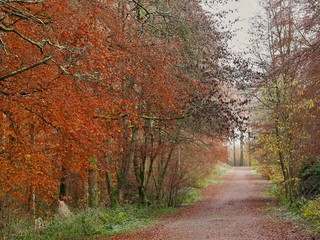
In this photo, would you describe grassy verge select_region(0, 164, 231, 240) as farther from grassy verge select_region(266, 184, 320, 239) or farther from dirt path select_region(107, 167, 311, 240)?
grassy verge select_region(266, 184, 320, 239)

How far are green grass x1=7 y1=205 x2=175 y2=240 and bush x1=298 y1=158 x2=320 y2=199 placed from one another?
656cm

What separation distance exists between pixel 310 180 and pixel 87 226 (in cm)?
956

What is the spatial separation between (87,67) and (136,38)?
12.1ft

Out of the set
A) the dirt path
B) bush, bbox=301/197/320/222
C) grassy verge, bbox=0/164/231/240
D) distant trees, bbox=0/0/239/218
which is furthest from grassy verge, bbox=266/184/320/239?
grassy verge, bbox=0/164/231/240

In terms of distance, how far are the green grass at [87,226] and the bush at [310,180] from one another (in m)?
6.56

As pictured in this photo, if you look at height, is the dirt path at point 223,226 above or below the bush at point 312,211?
below

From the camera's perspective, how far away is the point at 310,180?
57.8 feet

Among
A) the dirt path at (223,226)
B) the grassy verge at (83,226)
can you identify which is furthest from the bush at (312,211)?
the grassy verge at (83,226)

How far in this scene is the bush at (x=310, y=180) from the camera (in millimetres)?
16844

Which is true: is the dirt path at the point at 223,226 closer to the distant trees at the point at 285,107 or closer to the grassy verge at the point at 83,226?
the grassy verge at the point at 83,226

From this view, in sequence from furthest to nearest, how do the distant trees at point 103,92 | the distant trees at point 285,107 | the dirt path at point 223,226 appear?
the distant trees at point 285,107, the dirt path at point 223,226, the distant trees at point 103,92

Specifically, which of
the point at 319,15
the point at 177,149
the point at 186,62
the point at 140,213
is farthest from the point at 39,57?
the point at 177,149

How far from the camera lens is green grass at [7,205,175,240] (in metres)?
12.4

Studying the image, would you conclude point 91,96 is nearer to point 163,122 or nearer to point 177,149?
point 163,122
